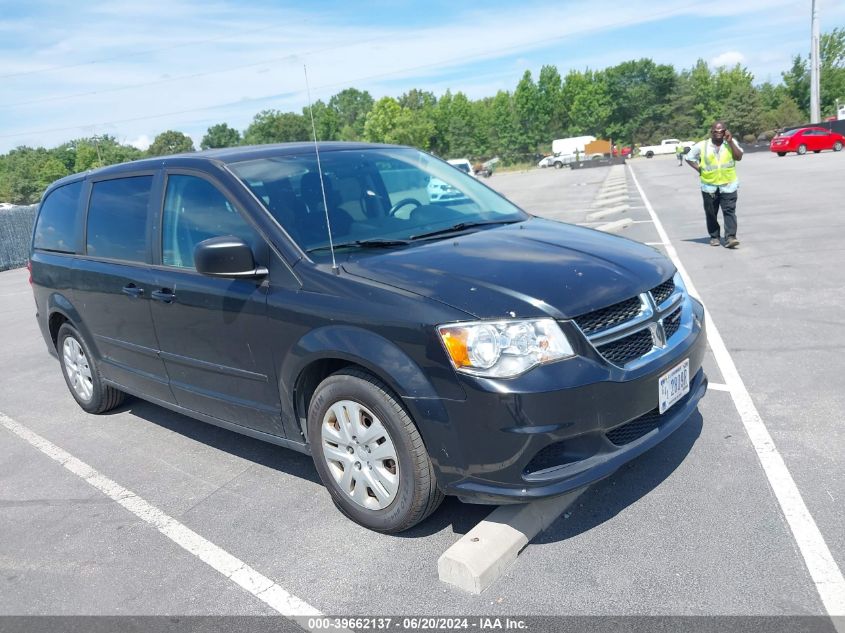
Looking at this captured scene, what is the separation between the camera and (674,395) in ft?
11.8

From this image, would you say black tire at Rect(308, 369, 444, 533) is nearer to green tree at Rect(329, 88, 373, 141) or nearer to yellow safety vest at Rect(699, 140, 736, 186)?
yellow safety vest at Rect(699, 140, 736, 186)

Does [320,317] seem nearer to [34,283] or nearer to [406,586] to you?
[406,586]

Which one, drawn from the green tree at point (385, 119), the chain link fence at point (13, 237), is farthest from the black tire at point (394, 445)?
the green tree at point (385, 119)

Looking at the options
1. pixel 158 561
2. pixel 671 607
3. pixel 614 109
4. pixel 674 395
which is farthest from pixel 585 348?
pixel 614 109

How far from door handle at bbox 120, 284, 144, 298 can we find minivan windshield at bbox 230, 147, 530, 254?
106cm

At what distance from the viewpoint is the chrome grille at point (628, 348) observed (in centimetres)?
326

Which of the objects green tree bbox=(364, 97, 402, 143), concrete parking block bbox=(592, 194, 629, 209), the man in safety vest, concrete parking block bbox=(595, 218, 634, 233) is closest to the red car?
concrete parking block bbox=(592, 194, 629, 209)

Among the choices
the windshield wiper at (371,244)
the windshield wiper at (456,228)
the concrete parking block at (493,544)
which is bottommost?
the concrete parking block at (493,544)

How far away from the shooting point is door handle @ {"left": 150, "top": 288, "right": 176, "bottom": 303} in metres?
4.36

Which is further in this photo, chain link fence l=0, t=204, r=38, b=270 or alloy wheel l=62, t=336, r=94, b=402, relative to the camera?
chain link fence l=0, t=204, r=38, b=270

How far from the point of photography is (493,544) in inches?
127

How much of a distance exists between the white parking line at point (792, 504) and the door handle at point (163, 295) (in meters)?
3.38

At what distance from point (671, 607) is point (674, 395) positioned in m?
1.08

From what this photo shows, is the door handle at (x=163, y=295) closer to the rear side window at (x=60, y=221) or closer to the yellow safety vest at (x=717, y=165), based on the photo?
the rear side window at (x=60, y=221)
